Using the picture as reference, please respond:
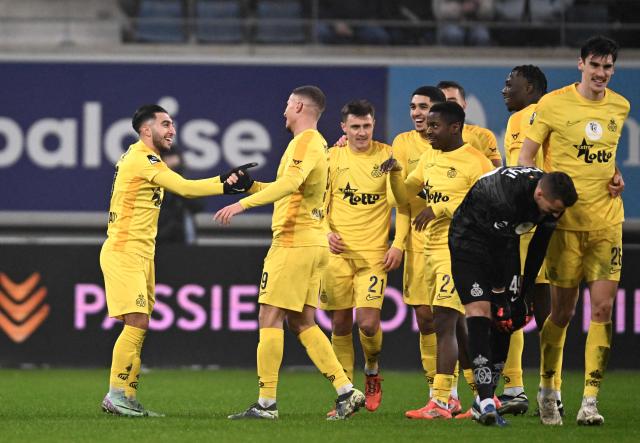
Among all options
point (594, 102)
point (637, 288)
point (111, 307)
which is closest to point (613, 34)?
point (637, 288)

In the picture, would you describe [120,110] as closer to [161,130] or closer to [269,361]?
[161,130]

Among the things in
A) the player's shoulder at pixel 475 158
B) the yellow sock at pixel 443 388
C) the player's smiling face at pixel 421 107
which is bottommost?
the yellow sock at pixel 443 388

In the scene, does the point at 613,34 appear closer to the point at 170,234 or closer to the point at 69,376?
the point at 170,234

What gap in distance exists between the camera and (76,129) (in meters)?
16.9

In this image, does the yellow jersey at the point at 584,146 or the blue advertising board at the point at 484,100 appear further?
the blue advertising board at the point at 484,100

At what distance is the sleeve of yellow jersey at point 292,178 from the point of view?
8.40m

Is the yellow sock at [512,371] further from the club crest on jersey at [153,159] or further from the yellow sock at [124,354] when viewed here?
the club crest on jersey at [153,159]

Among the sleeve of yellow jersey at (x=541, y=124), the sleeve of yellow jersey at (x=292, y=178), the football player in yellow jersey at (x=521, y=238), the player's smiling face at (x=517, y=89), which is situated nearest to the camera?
A: the sleeve of yellow jersey at (x=292, y=178)

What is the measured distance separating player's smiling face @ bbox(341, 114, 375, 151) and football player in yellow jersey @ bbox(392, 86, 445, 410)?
12.4 inches

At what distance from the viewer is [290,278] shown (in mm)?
8711

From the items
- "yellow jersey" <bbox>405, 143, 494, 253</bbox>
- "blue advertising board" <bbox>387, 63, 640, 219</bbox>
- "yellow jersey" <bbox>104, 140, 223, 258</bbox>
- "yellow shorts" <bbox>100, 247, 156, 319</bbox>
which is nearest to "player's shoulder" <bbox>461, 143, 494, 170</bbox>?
"yellow jersey" <bbox>405, 143, 494, 253</bbox>

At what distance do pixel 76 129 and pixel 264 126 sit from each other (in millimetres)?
2425

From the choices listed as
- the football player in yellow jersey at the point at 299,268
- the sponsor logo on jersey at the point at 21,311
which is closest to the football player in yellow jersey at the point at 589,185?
the football player in yellow jersey at the point at 299,268

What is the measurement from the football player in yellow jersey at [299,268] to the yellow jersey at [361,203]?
104 cm
